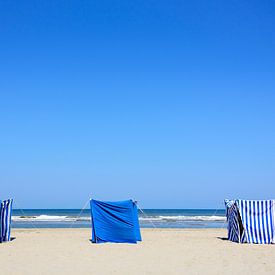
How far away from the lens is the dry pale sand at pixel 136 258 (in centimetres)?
948

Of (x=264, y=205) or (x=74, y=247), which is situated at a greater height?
(x=264, y=205)

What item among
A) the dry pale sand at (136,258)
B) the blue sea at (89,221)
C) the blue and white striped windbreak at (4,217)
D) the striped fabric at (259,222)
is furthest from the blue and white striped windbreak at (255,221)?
the blue and white striped windbreak at (4,217)

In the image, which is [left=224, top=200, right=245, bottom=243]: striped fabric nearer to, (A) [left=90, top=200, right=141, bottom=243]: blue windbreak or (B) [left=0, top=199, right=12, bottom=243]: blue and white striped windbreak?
(A) [left=90, top=200, right=141, bottom=243]: blue windbreak

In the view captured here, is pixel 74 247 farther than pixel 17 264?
Yes

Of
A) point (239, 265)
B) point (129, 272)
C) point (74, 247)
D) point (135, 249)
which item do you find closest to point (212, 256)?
point (239, 265)

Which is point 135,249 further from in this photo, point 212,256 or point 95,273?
point 95,273

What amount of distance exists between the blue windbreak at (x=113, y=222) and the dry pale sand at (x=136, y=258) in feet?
1.50

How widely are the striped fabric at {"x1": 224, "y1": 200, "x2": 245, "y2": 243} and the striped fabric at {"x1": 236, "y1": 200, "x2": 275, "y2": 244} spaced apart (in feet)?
Result: 0.80

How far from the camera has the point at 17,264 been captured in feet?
33.5

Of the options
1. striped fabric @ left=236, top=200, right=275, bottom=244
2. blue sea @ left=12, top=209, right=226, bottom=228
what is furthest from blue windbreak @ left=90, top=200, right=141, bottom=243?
blue sea @ left=12, top=209, right=226, bottom=228

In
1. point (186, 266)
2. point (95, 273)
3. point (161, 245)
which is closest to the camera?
point (95, 273)

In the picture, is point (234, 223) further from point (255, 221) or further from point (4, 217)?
point (4, 217)

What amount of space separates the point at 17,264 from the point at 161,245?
563cm

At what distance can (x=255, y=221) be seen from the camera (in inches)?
584
